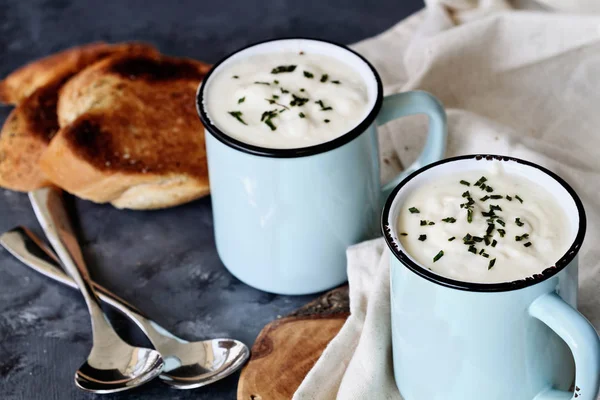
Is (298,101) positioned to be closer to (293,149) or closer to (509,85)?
(293,149)

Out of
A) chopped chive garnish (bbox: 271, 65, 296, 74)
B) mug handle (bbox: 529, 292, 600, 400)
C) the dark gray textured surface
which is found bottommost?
the dark gray textured surface

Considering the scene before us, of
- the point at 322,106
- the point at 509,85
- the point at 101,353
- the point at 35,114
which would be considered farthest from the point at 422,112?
the point at 35,114

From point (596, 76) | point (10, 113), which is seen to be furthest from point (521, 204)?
point (10, 113)

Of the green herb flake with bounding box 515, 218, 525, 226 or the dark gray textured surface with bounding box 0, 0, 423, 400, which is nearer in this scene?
the green herb flake with bounding box 515, 218, 525, 226

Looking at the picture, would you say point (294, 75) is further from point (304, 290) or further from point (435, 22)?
point (435, 22)

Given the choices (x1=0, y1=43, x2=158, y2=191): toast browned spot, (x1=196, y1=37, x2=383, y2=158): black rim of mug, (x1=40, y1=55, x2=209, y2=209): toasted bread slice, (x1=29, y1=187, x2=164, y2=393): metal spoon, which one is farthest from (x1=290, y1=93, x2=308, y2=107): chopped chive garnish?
(x1=0, y1=43, x2=158, y2=191): toast browned spot

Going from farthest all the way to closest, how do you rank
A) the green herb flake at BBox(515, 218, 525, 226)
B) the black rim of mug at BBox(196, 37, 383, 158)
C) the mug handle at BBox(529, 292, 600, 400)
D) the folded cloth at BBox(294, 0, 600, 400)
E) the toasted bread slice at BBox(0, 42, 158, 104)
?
the toasted bread slice at BBox(0, 42, 158, 104) < the folded cloth at BBox(294, 0, 600, 400) < the black rim of mug at BBox(196, 37, 383, 158) < the green herb flake at BBox(515, 218, 525, 226) < the mug handle at BBox(529, 292, 600, 400)

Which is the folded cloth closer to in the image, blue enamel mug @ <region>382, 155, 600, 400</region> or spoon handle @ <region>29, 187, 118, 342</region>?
blue enamel mug @ <region>382, 155, 600, 400</region>

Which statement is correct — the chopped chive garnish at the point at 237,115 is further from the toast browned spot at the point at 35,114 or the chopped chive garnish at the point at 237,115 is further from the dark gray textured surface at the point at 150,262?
the toast browned spot at the point at 35,114
